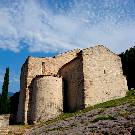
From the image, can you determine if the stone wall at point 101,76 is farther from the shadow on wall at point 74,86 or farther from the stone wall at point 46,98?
the stone wall at point 46,98

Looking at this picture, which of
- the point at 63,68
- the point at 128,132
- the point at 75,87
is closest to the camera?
the point at 128,132

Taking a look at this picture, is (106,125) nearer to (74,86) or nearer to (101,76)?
(101,76)

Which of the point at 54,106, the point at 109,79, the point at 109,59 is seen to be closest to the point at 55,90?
the point at 54,106

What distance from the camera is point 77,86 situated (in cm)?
1510

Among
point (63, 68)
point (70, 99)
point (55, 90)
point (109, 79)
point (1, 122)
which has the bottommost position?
point (1, 122)

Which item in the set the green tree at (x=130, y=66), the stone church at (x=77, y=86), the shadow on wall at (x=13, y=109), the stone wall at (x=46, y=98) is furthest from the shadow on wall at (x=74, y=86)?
the green tree at (x=130, y=66)

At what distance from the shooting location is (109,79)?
15.5 meters

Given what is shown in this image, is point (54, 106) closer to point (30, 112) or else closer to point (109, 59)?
point (30, 112)

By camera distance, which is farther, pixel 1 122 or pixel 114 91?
pixel 114 91

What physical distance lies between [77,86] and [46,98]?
11.5ft

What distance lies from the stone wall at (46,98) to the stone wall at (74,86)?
99 centimetres

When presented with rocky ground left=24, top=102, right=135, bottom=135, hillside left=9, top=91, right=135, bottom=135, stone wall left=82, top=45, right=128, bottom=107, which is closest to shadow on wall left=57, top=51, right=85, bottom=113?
stone wall left=82, top=45, right=128, bottom=107

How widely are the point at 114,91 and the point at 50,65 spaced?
8.59 metres

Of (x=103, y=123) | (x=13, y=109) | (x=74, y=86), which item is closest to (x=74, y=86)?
(x=74, y=86)
